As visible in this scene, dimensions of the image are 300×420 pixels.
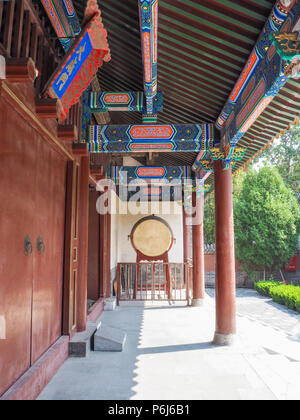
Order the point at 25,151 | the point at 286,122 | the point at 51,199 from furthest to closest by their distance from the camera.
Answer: the point at 286,122 < the point at 51,199 < the point at 25,151

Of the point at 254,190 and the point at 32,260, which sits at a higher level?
the point at 254,190

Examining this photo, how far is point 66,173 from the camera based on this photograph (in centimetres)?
425

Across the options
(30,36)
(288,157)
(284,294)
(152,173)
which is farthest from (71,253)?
(288,157)

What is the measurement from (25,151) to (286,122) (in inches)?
120

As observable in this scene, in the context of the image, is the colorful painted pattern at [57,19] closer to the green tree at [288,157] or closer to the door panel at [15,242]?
the door panel at [15,242]

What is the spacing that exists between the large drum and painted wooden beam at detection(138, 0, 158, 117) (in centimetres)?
499

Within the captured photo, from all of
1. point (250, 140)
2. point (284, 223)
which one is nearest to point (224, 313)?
point (250, 140)

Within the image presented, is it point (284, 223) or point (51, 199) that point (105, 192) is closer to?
point (51, 199)

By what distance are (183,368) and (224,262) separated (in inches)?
72.3

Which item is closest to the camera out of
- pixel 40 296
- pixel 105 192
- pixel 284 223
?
pixel 40 296

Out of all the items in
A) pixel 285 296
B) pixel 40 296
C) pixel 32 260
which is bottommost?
pixel 285 296

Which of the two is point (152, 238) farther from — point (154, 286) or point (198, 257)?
point (154, 286)

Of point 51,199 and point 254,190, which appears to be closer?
point 51,199

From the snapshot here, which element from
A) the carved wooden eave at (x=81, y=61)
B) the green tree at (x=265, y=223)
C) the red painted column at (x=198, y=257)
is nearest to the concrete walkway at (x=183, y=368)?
the red painted column at (x=198, y=257)
